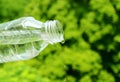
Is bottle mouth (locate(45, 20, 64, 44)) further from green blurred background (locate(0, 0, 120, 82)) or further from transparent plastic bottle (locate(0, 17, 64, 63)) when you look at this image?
green blurred background (locate(0, 0, 120, 82))

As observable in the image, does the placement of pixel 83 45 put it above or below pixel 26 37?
above

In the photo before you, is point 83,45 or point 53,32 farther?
point 83,45

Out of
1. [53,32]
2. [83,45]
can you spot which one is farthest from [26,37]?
[83,45]

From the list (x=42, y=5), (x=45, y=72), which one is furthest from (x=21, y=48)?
(x=42, y=5)

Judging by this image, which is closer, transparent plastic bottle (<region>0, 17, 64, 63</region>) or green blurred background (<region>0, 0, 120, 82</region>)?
transparent plastic bottle (<region>0, 17, 64, 63</region>)

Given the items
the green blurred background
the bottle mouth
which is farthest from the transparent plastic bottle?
the green blurred background

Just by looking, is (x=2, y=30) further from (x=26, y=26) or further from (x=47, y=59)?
(x=47, y=59)

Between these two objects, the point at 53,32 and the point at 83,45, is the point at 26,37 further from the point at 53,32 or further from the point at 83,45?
the point at 83,45
